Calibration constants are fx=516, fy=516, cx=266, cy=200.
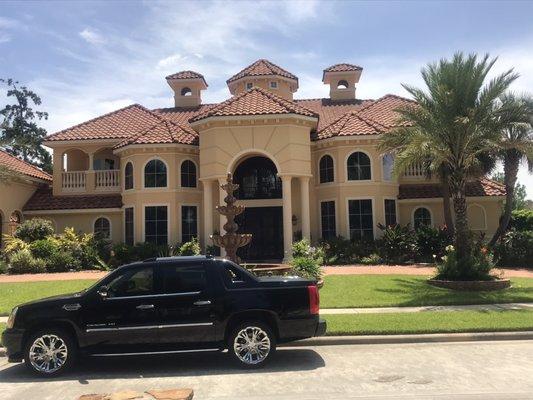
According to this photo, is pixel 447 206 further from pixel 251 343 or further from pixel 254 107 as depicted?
pixel 251 343

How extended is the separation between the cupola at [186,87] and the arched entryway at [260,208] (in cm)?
961

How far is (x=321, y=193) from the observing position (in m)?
25.0

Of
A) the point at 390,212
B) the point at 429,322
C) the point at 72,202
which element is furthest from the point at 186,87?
the point at 429,322

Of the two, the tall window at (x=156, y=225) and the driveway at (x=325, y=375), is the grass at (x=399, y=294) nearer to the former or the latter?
the driveway at (x=325, y=375)

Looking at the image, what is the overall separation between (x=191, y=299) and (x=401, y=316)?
209 inches

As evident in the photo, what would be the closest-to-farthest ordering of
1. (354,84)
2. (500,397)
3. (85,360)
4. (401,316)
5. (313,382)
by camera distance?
(500,397), (313,382), (85,360), (401,316), (354,84)

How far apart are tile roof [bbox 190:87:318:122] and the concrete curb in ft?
46.0

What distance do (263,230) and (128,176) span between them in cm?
720

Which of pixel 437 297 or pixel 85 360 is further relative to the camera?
pixel 437 297

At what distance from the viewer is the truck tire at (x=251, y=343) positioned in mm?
7766

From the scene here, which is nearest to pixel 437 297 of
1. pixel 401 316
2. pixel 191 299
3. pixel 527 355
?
pixel 401 316

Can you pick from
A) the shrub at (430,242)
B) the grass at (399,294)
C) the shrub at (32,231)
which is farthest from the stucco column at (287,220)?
the shrub at (32,231)

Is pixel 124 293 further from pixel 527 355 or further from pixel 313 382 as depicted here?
pixel 527 355

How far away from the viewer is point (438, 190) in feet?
83.3
